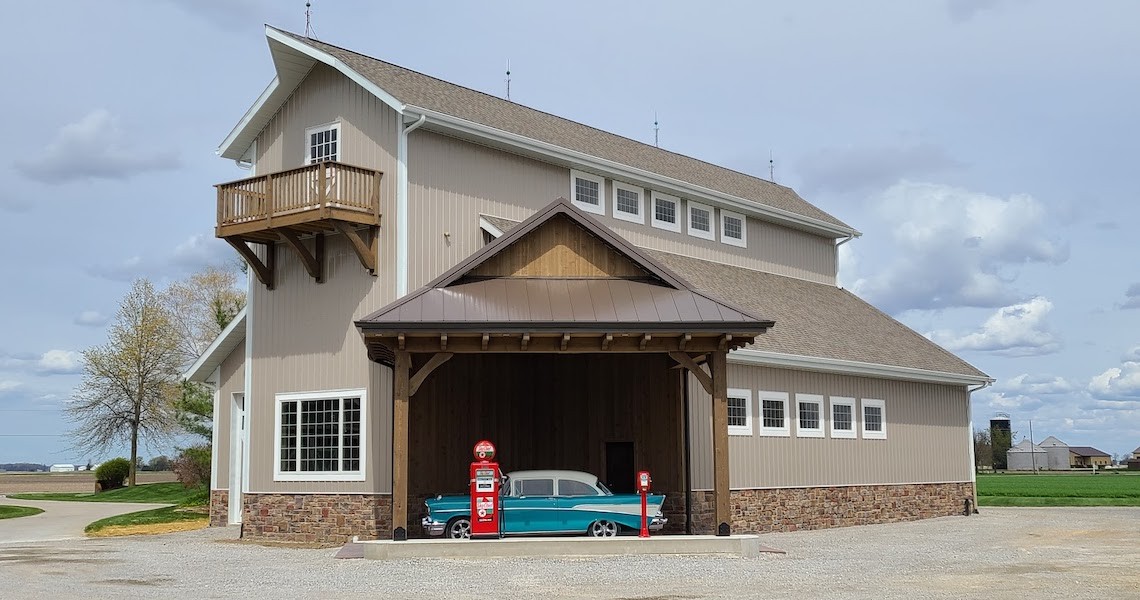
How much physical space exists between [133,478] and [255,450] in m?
31.5

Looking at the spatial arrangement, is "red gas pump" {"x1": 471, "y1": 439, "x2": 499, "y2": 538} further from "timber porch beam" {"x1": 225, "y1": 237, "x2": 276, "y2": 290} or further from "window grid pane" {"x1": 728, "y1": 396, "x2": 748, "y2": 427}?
"timber porch beam" {"x1": 225, "y1": 237, "x2": 276, "y2": 290}

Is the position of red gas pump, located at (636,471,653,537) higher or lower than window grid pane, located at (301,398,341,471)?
lower

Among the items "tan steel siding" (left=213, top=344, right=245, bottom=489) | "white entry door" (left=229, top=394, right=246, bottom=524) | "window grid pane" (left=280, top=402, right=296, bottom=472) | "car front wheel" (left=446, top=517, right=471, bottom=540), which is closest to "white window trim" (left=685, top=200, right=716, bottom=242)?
"window grid pane" (left=280, top=402, right=296, bottom=472)

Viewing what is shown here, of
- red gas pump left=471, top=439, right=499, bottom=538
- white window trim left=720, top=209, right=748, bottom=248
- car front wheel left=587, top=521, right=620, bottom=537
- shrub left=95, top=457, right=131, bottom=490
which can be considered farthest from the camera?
shrub left=95, top=457, right=131, bottom=490

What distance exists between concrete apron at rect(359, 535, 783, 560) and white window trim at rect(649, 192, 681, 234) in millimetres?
10377

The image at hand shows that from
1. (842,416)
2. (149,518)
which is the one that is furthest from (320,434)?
(842,416)

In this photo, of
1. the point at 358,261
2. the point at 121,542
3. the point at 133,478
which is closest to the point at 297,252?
the point at 358,261

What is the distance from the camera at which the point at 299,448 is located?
21406 mm

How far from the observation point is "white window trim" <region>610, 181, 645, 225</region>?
83.4 ft

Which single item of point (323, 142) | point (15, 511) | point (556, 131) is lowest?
point (15, 511)

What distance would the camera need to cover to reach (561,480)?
19000 millimetres

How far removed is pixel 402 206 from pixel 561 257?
122 inches

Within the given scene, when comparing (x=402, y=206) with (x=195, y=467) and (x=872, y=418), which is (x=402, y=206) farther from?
(x=195, y=467)

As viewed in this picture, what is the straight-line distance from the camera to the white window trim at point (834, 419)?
1012 inches
